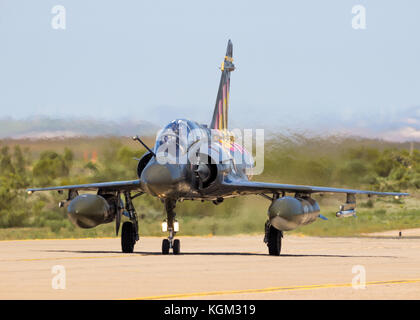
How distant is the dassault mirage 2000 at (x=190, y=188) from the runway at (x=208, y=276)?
1.06 m

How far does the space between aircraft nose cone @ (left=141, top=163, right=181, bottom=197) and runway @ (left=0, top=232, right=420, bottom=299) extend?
1809mm

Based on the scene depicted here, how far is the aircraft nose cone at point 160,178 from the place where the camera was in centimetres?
2225

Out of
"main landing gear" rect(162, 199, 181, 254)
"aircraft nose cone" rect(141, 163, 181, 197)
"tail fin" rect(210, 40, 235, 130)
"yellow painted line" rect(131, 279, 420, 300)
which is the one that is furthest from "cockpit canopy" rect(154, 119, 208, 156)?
"yellow painted line" rect(131, 279, 420, 300)

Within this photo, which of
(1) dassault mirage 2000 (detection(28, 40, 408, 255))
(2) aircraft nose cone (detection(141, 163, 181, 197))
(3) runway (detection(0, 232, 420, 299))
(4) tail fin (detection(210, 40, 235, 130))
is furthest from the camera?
(4) tail fin (detection(210, 40, 235, 130))

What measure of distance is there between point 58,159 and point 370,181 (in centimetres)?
1680

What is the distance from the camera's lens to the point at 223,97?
32375 mm

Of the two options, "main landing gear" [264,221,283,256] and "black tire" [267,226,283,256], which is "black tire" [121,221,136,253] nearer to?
"main landing gear" [264,221,283,256]

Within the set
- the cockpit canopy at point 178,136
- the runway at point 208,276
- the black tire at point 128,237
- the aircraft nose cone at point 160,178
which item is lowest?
the black tire at point 128,237

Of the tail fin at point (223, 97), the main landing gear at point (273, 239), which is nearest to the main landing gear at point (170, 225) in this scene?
the main landing gear at point (273, 239)

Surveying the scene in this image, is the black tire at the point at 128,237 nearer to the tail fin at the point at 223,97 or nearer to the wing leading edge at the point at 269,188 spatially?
the wing leading edge at the point at 269,188

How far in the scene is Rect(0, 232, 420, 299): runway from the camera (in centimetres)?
1333

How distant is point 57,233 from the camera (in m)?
42.2
